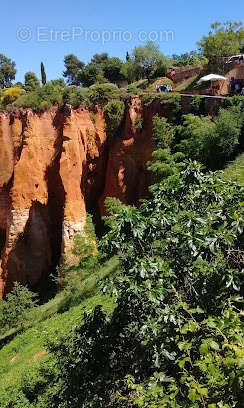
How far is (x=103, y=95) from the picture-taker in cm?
2208

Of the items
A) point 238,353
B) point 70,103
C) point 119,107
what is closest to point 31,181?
point 70,103

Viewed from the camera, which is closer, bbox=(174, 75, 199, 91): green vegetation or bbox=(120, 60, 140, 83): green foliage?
bbox=(174, 75, 199, 91): green vegetation

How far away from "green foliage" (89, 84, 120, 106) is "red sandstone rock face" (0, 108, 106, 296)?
0.98 metres

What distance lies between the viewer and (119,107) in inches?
813

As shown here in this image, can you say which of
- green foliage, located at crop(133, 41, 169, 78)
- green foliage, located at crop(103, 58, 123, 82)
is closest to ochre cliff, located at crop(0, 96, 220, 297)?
green foliage, located at crop(133, 41, 169, 78)

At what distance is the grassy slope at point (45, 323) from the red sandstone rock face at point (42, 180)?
4.85m

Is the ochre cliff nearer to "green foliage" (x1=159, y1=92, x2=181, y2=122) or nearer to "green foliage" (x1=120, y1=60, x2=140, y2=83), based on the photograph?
"green foliage" (x1=159, y1=92, x2=181, y2=122)

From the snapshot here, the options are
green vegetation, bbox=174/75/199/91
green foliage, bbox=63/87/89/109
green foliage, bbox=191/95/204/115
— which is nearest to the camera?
green foliage, bbox=191/95/204/115

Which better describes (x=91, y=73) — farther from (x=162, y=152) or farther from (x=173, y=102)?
(x=162, y=152)

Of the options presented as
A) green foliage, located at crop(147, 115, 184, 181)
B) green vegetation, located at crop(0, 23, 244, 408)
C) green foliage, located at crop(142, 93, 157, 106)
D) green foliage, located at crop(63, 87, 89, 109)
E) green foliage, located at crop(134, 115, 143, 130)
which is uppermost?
green foliage, located at crop(63, 87, 89, 109)

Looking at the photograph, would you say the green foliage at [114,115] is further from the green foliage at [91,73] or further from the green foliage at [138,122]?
the green foliage at [91,73]

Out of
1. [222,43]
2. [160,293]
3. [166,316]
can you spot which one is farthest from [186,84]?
[166,316]

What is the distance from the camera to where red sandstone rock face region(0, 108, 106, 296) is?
66.0 ft

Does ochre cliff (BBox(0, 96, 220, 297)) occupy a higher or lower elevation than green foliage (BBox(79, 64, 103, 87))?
lower
